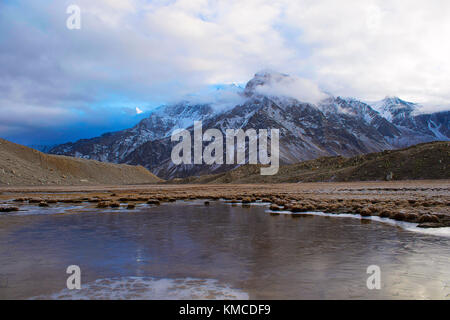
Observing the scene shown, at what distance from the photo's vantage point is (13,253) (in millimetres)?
15711

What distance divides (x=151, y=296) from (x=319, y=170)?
120m

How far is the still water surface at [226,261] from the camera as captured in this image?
1017 cm

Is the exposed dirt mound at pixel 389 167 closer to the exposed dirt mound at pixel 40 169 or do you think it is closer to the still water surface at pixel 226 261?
the still water surface at pixel 226 261

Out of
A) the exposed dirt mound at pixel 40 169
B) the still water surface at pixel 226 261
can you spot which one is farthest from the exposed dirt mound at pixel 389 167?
the exposed dirt mound at pixel 40 169

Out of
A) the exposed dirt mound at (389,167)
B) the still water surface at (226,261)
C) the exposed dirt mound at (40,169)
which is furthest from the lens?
the exposed dirt mound at (40,169)

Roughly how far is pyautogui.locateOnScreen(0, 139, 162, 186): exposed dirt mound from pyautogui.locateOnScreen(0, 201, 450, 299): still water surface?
130424 millimetres

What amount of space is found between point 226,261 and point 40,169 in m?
166

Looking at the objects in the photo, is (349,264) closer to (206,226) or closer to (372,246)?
(372,246)

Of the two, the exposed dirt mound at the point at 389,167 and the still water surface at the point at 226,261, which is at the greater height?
the exposed dirt mound at the point at 389,167

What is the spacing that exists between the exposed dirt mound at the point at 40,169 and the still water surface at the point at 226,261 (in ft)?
428

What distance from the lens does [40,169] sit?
15650cm

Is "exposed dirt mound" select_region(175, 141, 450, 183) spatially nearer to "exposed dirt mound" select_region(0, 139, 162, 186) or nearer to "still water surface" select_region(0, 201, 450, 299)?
"still water surface" select_region(0, 201, 450, 299)

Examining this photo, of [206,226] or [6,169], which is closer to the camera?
[206,226]
